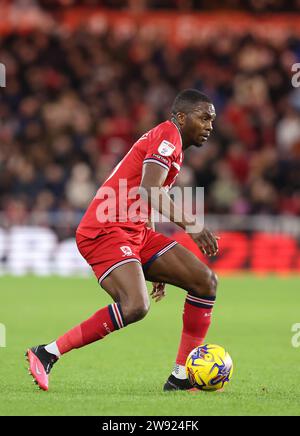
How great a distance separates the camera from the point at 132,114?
19500 mm

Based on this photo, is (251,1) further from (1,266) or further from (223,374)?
(223,374)

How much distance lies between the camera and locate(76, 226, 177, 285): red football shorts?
270 inches

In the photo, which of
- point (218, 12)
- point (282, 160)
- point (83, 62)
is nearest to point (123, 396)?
point (282, 160)

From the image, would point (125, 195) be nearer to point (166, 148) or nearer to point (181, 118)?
point (166, 148)

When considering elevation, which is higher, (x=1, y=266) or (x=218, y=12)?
(x=218, y=12)

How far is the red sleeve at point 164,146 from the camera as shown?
6762 mm

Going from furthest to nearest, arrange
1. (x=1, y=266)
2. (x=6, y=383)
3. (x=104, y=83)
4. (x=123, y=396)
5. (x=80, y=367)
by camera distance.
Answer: (x=104, y=83)
(x=1, y=266)
(x=80, y=367)
(x=6, y=383)
(x=123, y=396)

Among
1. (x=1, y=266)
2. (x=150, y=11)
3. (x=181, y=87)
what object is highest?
(x=150, y=11)

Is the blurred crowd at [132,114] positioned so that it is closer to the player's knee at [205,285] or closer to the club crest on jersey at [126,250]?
the player's knee at [205,285]

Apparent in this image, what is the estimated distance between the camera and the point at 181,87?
20.0 metres

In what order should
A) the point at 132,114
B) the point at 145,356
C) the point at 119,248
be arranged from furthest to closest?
the point at 132,114 < the point at 145,356 < the point at 119,248

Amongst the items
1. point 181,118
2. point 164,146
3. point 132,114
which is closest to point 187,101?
point 181,118

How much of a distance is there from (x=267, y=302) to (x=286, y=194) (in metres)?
5.44

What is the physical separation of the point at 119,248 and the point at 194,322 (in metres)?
0.74
